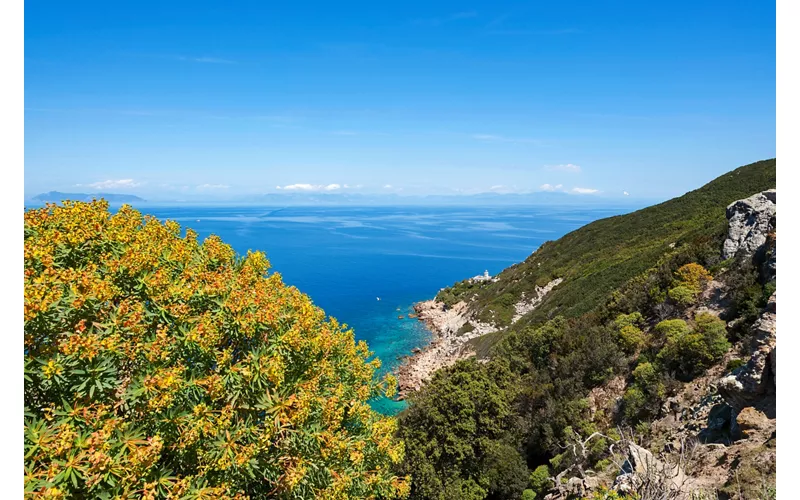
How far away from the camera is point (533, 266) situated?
53531 mm

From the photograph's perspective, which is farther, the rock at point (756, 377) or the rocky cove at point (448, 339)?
the rocky cove at point (448, 339)

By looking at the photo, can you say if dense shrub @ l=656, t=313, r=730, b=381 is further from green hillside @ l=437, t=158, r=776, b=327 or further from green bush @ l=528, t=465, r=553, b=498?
green hillside @ l=437, t=158, r=776, b=327

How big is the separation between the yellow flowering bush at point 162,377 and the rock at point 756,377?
8.48 meters

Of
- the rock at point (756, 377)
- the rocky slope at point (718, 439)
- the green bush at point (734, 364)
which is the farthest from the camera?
the green bush at point (734, 364)

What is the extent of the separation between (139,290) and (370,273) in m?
84.0

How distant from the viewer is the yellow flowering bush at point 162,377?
535cm

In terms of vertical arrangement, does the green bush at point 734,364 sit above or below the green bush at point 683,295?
below

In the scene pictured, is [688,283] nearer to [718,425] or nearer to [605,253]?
[718,425]

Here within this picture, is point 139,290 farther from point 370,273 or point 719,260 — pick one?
point 370,273

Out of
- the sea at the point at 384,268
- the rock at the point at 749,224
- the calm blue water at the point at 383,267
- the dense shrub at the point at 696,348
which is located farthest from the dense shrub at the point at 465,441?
the calm blue water at the point at 383,267

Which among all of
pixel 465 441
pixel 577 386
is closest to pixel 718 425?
pixel 577 386

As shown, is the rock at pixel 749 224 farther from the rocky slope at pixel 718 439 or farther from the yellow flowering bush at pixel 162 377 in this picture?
the yellow flowering bush at pixel 162 377

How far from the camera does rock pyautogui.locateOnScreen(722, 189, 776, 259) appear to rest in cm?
1559

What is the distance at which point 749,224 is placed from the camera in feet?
54.5
